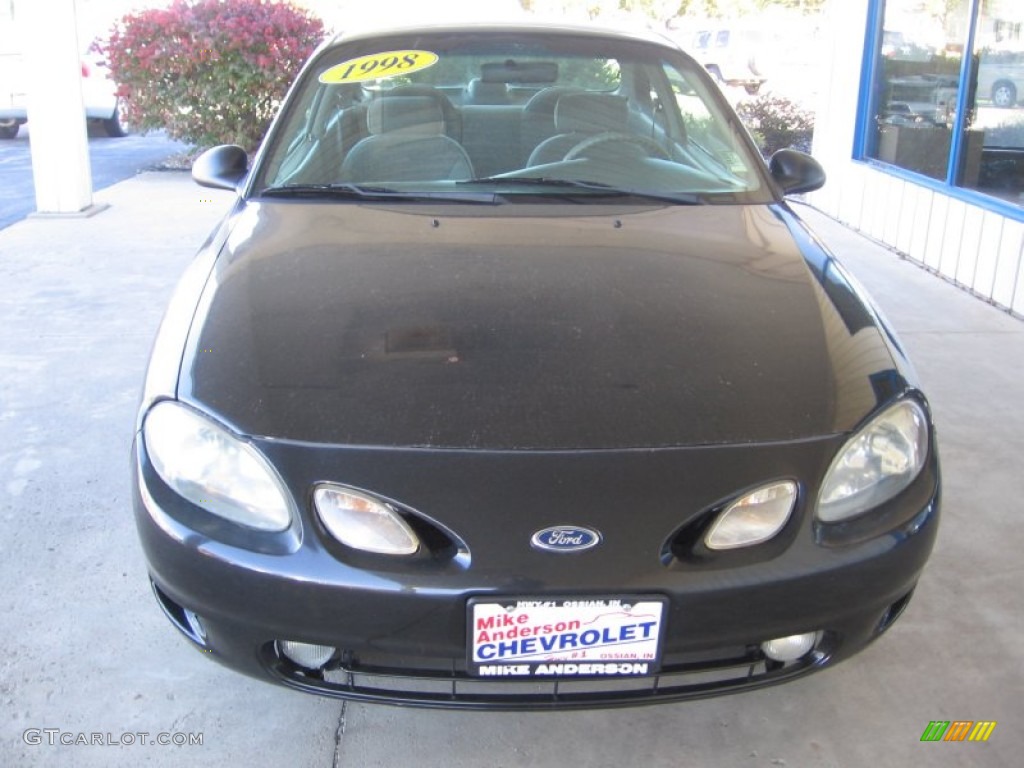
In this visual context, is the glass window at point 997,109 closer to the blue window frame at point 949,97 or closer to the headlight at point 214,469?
the blue window frame at point 949,97

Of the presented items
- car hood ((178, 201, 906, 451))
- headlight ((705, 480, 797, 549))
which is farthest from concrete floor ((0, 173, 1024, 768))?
car hood ((178, 201, 906, 451))

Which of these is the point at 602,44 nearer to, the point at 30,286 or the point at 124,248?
the point at 30,286

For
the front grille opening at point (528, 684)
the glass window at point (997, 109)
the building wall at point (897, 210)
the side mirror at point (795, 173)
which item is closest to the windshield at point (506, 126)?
the side mirror at point (795, 173)

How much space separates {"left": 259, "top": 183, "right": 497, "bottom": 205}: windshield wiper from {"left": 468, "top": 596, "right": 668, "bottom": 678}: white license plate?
1.40 meters

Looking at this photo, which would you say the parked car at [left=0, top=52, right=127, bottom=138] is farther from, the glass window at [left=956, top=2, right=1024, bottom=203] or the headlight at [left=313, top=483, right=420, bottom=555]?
the headlight at [left=313, top=483, right=420, bottom=555]

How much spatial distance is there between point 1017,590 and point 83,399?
323 cm

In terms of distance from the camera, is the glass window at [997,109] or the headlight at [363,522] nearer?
the headlight at [363,522]

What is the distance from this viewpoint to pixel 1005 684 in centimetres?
235

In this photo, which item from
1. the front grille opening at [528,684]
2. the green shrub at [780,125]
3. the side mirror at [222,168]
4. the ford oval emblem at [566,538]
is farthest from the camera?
the green shrub at [780,125]

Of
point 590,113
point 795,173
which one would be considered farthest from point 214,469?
point 795,173

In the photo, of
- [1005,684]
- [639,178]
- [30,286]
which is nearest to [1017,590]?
[1005,684]

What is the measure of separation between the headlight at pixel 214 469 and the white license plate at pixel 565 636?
1.33 ft

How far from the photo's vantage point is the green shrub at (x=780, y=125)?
10.6 metres

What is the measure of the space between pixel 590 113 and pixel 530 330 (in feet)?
4.49
